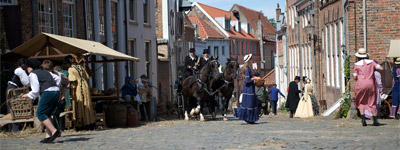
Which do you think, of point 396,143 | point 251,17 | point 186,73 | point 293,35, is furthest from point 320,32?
point 251,17

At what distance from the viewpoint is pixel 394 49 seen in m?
21.8

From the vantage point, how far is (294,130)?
49.4ft

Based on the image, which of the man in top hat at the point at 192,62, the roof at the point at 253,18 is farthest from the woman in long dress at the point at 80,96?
the roof at the point at 253,18

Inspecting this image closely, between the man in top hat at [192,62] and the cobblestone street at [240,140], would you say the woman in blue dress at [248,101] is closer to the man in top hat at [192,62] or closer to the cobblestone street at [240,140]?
the cobblestone street at [240,140]

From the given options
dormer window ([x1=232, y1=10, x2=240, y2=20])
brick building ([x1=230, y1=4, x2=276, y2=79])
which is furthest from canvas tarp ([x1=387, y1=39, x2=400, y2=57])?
dormer window ([x1=232, y1=10, x2=240, y2=20])

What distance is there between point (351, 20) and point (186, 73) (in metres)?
5.37

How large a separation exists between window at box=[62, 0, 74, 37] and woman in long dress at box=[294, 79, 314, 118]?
859 centimetres

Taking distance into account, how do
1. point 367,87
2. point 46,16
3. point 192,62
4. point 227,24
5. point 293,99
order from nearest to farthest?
point 367,87, point 46,16, point 192,62, point 293,99, point 227,24

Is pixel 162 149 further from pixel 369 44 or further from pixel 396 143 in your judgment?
pixel 369 44

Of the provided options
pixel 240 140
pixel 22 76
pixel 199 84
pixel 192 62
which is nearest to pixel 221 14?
pixel 192 62

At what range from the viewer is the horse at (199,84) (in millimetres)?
21856

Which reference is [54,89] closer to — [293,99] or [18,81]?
[18,81]

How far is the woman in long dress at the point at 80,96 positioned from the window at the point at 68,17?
602cm

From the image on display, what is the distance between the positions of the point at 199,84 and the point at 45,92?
9.98 metres
